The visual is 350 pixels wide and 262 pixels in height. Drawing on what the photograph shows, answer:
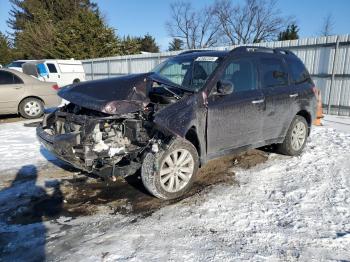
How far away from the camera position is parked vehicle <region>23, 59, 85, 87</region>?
18.0 metres

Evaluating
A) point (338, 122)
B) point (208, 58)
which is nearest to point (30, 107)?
point (208, 58)

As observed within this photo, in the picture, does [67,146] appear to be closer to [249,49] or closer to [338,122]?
[249,49]

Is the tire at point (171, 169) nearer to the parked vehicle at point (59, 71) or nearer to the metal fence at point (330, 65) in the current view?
the metal fence at point (330, 65)

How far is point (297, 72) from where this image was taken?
5777 millimetres

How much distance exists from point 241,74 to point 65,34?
2719cm

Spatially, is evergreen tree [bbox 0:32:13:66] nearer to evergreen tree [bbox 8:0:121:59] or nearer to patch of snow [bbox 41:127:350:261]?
evergreen tree [bbox 8:0:121:59]

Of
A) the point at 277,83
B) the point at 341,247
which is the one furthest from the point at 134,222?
the point at 277,83

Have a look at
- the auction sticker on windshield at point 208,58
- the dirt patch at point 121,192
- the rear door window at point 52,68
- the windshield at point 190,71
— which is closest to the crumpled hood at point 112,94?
the windshield at point 190,71

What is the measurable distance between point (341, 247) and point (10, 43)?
1729 inches

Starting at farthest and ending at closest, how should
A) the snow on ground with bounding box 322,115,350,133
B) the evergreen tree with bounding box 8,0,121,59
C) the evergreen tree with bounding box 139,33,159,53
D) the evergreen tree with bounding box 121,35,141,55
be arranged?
1. the evergreen tree with bounding box 139,33,159,53
2. the evergreen tree with bounding box 121,35,141,55
3. the evergreen tree with bounding box 8,0,121,59
4. the snow on ground with bounding box 322,115,350,133

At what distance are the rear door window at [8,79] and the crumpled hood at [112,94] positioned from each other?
6.09m

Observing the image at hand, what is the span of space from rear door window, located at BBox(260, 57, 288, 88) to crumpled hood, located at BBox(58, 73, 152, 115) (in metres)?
1.90

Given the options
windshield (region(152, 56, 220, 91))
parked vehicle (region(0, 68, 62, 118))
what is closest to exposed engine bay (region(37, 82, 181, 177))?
windshield (region(152, 56, 220, 91))

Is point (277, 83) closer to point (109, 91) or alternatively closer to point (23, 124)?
point (109, 91)
